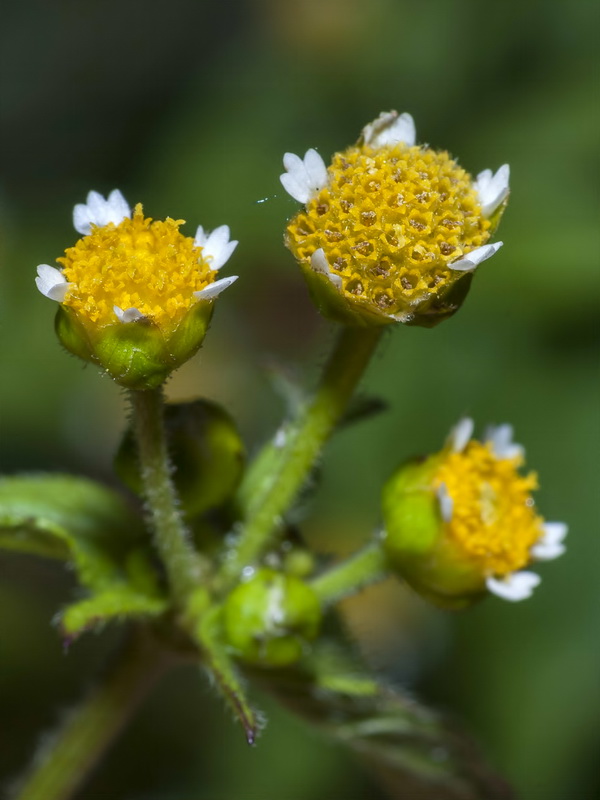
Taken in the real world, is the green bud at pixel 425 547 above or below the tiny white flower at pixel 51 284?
above

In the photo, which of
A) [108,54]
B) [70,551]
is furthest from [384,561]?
[108,54]

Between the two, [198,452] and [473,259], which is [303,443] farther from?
[473,259]

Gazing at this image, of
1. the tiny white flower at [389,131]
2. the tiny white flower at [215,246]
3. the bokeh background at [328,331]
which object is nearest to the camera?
the tiny white flower at [215,246]

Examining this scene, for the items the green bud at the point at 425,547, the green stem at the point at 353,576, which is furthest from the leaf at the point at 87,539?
the green bud at the point at 425,547

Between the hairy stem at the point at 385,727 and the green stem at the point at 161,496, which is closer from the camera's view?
the green stem at the point at 161,496

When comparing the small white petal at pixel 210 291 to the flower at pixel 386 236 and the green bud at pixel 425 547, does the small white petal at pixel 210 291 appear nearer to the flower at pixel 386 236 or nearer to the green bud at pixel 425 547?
the flower at pixel 386 236

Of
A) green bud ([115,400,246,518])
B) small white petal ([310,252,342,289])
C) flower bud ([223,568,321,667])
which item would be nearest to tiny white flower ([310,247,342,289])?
small white petal ([310,252,342,289])

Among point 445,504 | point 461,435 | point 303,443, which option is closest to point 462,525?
→ point 445,504

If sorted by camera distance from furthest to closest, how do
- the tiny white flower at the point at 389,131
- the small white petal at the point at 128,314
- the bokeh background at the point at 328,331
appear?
the bokeh background at the point at 328,331
the tiny white flower at the point at 389,131
the small white petal at the point at 128,314

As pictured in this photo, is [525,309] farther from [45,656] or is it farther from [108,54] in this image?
[108,54]
